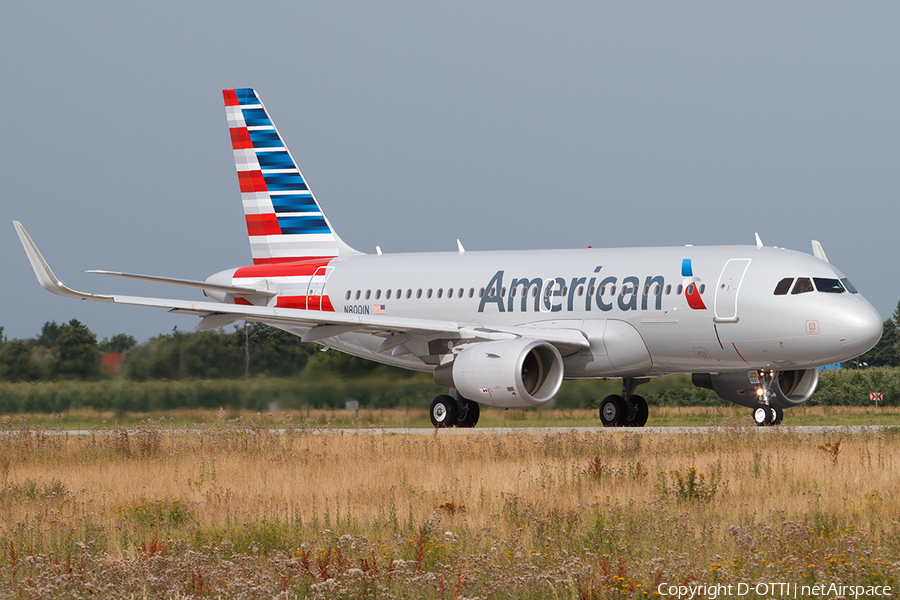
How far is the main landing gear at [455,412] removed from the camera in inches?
987

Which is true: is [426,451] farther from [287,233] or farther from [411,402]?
[287,233]

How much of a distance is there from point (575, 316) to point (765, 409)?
4.22m

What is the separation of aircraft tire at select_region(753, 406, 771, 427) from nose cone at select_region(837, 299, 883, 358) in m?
2.32

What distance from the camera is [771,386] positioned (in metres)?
23.4

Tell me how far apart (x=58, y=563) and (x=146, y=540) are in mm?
1502

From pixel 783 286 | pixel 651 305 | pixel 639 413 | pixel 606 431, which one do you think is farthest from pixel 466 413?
pixel 783 286

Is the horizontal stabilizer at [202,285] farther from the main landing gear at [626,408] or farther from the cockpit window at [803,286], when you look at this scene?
the cockpit window at [803,286]

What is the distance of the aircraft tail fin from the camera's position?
3030cm

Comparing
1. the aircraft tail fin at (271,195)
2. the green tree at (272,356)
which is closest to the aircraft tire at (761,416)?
the green tree at (272,356)

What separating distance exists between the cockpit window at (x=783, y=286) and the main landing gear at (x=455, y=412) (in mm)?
6931

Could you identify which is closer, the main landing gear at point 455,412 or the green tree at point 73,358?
the main landing gear at point 455,412

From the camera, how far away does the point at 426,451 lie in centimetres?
1780

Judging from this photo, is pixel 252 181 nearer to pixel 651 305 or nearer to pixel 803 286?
pixel 651 305

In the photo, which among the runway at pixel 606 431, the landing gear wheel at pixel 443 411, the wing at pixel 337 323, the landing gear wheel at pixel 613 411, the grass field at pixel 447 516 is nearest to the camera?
the grass field at pixel 447 516
